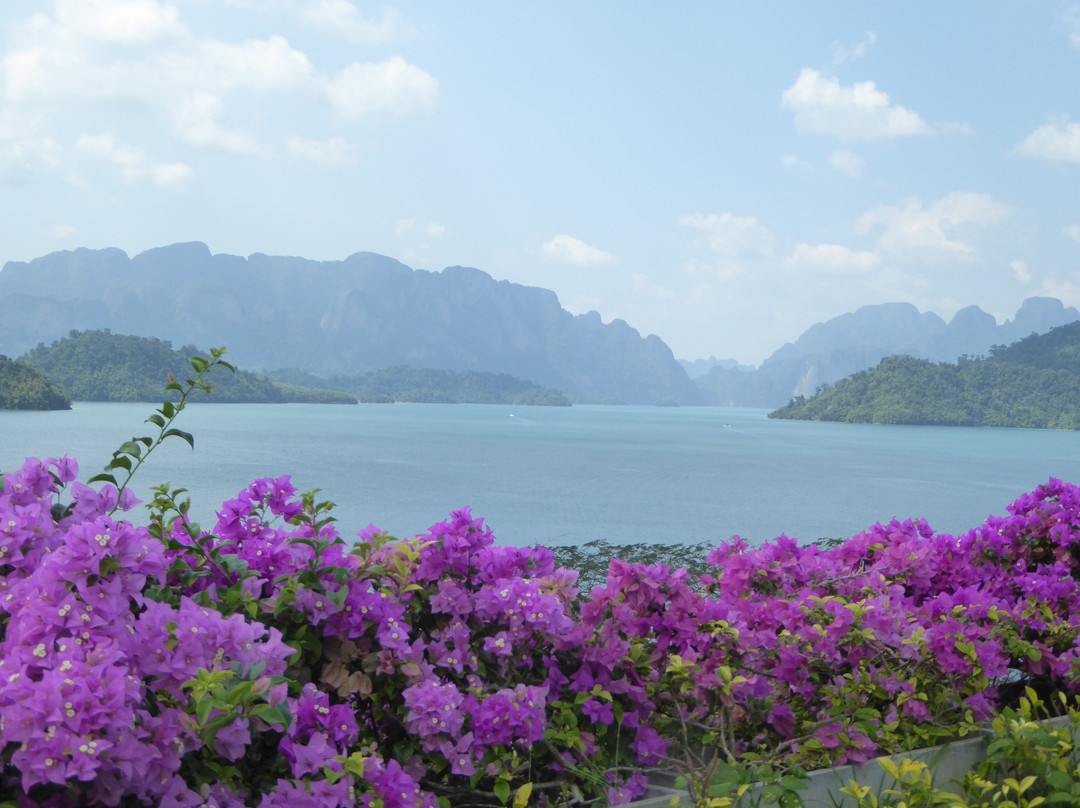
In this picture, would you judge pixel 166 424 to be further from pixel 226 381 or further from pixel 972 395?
pixel 972 395

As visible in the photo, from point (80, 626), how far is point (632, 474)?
38.1 m

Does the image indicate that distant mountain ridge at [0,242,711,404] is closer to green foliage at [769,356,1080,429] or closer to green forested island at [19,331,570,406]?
green forested island at [19,331,570,406]

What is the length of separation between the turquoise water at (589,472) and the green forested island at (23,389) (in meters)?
1.14

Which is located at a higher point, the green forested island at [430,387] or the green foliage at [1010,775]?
the green forested island at [430,387]

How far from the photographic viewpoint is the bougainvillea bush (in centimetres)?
128

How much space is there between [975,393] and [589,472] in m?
63.7

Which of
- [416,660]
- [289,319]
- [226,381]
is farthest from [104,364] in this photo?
[289,319]

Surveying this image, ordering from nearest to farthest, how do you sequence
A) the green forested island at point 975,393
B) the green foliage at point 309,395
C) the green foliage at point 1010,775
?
the green foliage at point 1010,775
the green forested island at point 975,393
the green foliage at point 309,395

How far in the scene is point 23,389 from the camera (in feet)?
198

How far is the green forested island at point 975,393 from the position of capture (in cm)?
8662

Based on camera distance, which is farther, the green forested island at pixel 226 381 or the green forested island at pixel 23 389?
the green forested island at pixel 226 381

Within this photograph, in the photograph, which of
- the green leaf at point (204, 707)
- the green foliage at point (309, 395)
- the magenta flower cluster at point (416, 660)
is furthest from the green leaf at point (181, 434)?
the green foliage at point (309, 395)

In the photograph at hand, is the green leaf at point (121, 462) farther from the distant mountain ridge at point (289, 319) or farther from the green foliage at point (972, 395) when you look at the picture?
the distant mountain ridge at point (289, 319)

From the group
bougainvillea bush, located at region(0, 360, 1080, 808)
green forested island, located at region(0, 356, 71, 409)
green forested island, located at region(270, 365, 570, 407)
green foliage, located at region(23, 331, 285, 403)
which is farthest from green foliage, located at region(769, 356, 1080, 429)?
bougainvillea bush, located at region(0, 360, 1080, 808)
